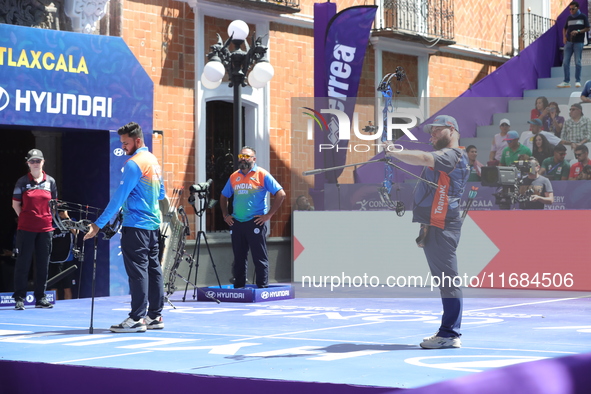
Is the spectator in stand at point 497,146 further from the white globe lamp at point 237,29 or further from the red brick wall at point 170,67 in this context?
the red brick wall at point 170,67

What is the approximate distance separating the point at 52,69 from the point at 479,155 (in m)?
5.74

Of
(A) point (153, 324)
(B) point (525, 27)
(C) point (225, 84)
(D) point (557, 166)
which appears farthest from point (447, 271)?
(B) point (525, 27)

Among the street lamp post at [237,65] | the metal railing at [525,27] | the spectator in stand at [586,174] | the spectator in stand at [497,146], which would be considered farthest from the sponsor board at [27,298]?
the metal railing at [525,27]

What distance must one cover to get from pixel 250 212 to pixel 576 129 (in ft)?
14.5

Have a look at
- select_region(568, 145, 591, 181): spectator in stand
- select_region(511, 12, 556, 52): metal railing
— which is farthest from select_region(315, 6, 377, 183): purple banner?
select_region(511, 12, 556, 52): metal railing

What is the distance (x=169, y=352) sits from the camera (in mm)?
7852

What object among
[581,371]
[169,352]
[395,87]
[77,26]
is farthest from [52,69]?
[581,371]

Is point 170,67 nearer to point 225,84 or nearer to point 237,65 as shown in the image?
point 225,84

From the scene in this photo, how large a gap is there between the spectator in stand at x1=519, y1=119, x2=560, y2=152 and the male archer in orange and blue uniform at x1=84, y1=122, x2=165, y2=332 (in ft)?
18.7

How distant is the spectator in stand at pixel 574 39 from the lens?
69.1 ft

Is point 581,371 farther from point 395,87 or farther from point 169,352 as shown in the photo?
point 395,87

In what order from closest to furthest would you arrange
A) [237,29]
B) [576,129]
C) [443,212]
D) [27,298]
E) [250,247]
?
[443,212]
[27,298]
[576,129]
[250,247]
[237,29]

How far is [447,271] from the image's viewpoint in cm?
823

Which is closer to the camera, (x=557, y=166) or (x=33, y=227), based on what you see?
(x=33, y=227)
